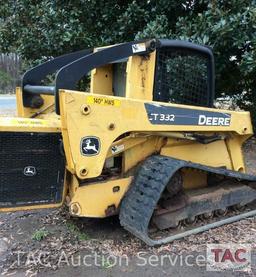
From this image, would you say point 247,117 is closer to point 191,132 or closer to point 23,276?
point 191,132

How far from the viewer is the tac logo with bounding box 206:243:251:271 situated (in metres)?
3.69

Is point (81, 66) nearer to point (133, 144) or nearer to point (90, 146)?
point (90, 146)

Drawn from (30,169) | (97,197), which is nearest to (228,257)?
→ (97,197)

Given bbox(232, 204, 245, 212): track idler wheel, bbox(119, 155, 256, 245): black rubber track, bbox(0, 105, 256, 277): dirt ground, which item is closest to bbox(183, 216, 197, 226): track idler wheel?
bbox(0, 105, 256, 277): dirt ground

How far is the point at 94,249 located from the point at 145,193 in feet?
2.21

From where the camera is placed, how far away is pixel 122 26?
789 cm

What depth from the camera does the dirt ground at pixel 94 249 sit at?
3648 mm

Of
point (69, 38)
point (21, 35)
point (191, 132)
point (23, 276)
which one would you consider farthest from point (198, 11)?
point (23, 276)

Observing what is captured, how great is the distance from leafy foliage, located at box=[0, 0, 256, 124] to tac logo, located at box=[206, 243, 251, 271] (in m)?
3.33

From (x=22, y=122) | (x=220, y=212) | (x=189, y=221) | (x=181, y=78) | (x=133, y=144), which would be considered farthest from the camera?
(x=220, y=212)

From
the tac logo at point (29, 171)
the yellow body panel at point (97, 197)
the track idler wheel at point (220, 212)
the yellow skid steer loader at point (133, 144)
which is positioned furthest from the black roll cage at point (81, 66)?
the track idler wheel at point (220, 212)

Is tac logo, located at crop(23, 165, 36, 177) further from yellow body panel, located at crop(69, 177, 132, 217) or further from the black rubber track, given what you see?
the black rubber track

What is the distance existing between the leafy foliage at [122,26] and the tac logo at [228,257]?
3326 mm

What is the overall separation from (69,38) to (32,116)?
11.0 feet
